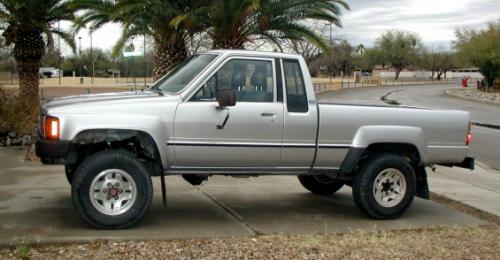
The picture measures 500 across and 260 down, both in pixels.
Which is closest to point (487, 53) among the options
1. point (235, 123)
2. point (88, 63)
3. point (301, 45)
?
point (301, 45)

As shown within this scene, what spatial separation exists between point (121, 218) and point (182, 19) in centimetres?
716

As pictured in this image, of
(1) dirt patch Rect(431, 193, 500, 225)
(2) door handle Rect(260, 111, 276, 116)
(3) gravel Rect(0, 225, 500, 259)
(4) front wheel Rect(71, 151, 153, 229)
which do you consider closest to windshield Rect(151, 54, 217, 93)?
(2) door handle Rect(260, 111, 276, 116)

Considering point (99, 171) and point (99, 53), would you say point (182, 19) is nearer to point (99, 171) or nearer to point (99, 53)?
point (99, 171)

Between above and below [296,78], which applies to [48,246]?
below

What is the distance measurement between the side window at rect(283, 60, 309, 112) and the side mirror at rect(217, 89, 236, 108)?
0.82 metres

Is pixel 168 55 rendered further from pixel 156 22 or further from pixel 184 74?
pixel 184 74

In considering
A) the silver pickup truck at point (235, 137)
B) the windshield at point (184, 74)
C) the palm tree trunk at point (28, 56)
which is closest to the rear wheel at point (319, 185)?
the silver pickup truck at point (235, 137)

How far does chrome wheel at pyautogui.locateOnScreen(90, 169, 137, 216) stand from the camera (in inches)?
246

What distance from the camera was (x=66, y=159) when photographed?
20.4 ft

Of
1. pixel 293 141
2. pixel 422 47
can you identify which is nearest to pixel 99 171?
pixel 293 141

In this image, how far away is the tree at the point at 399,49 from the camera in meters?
120

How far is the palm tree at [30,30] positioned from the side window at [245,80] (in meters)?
10.3

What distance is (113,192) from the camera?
631 cm

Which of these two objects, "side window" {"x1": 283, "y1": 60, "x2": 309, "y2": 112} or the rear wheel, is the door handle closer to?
"side window" {"x1": 283, "y1": 60, "x2": 309, "y2": 112}
